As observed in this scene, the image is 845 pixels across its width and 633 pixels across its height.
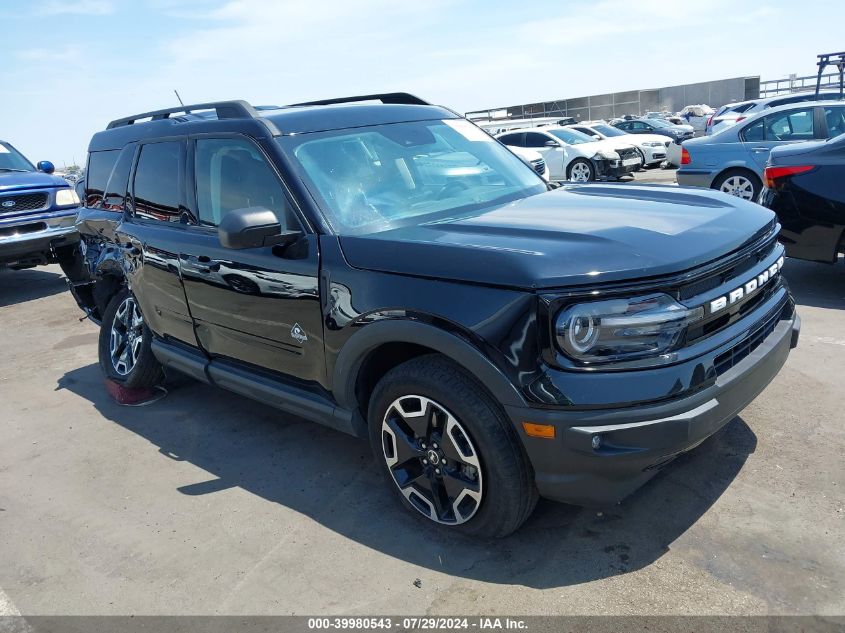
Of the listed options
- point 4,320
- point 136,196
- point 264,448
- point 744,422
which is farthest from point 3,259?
point 744,422

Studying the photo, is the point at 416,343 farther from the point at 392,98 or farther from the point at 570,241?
the point at 392,98

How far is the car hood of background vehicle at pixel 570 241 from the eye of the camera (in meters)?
2.55

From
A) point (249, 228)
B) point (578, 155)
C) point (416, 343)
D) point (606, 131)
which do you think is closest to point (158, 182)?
point (249, 228)

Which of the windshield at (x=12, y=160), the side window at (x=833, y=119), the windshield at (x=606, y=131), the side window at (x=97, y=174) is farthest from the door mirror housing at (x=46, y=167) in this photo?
the windshield at (x=606, y=131)

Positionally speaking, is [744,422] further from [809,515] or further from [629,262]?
[629,262]

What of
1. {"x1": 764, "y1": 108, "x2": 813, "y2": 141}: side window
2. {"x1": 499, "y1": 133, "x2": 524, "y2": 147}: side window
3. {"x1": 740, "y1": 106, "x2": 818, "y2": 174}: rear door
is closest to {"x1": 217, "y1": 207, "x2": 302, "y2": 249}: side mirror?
{"x1": 740, "y1": 106, "x2": 818, "y2": 174}: rear door

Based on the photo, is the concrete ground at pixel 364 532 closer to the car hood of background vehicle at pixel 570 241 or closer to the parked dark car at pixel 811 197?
the car hood of background vehicle at pixel 570 241

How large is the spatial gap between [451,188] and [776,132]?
25.4 ft

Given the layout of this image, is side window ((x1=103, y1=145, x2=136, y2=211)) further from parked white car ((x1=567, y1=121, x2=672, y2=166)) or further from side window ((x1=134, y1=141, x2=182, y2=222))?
parked white car ((x1=567, y1=121, x2=672, y2=166))

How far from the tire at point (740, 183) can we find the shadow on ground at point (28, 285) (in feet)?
30.8

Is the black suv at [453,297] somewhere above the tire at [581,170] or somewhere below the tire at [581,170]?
above

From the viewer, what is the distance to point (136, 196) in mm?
4781

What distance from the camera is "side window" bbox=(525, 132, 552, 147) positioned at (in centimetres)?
1748

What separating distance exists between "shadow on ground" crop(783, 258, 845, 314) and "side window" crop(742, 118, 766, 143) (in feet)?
9.70
